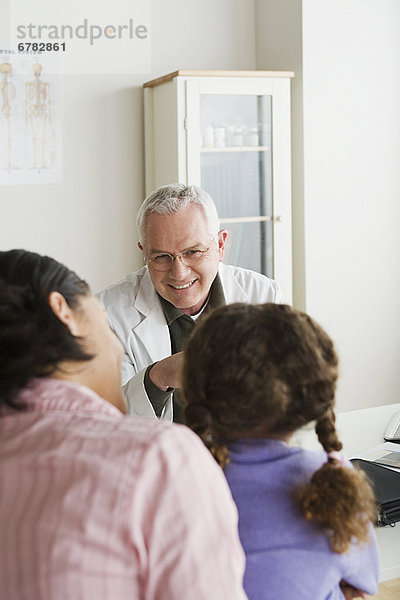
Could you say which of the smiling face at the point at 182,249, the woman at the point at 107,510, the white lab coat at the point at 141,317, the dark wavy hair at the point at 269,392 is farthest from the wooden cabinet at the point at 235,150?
the woman at the point at 107,510

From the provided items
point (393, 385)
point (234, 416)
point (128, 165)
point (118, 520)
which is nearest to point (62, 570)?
point (118, 520)

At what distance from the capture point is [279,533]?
102cm

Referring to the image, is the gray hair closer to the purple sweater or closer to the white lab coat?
the white lab coat

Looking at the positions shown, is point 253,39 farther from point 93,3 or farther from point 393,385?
point 393,385

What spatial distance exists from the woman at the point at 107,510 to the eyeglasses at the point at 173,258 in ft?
3.93

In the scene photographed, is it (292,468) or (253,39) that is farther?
(253,39)

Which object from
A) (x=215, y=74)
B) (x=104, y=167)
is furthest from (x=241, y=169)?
(x=104, y=167)

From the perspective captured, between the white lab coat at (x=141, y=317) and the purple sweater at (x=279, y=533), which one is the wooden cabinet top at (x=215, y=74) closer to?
the white lab coat at (x=141, y=317)

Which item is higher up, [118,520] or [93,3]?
[93,3]

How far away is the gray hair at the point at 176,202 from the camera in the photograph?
204 cm

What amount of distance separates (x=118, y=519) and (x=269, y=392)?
32cm

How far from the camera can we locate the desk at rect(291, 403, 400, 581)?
4.79 feet

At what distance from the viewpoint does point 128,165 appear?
380 centimetres

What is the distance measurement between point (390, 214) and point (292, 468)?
3.05 m
